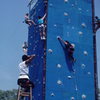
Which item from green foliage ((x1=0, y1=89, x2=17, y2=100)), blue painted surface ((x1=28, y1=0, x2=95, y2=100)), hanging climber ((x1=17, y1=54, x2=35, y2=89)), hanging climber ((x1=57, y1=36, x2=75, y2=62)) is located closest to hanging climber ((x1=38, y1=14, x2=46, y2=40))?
blue painted surface ((x1=28, y1=0, x2=95, y2=100))

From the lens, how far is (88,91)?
1399 centimetres

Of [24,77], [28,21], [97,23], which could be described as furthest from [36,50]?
[24,77]

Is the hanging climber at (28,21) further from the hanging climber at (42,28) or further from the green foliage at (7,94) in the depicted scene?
the green foliage at (7,94)

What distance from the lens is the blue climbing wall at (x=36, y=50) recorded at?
13500 mm

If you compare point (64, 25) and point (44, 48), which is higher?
point (64, 25)

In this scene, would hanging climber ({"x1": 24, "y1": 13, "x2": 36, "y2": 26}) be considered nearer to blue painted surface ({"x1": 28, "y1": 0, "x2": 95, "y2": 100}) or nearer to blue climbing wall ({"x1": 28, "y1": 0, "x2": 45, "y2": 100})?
blue climbing wall ({"x1": 28, "y1": 0, "x2": 45, "y2": 100})

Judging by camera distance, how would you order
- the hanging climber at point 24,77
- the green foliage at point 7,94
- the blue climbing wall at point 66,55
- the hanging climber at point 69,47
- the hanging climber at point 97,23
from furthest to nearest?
the green foliage at point 7,94, the hanging climber at point 97,23, the hanging climber at point 69,47, the blue climbing wall at point 66,55, the hanging climber at point 24,77

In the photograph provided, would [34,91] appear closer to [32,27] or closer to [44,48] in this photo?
[44,48]

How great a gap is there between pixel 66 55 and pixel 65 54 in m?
0.08

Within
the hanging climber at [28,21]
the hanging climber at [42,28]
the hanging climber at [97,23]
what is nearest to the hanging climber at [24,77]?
the hanging climber at [42,28]

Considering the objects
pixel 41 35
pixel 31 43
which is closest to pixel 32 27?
pixel 31 43

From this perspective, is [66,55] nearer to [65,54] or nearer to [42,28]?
[65,54]

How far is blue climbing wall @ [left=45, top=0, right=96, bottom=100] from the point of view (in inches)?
523

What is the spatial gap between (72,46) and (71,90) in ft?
7.37
